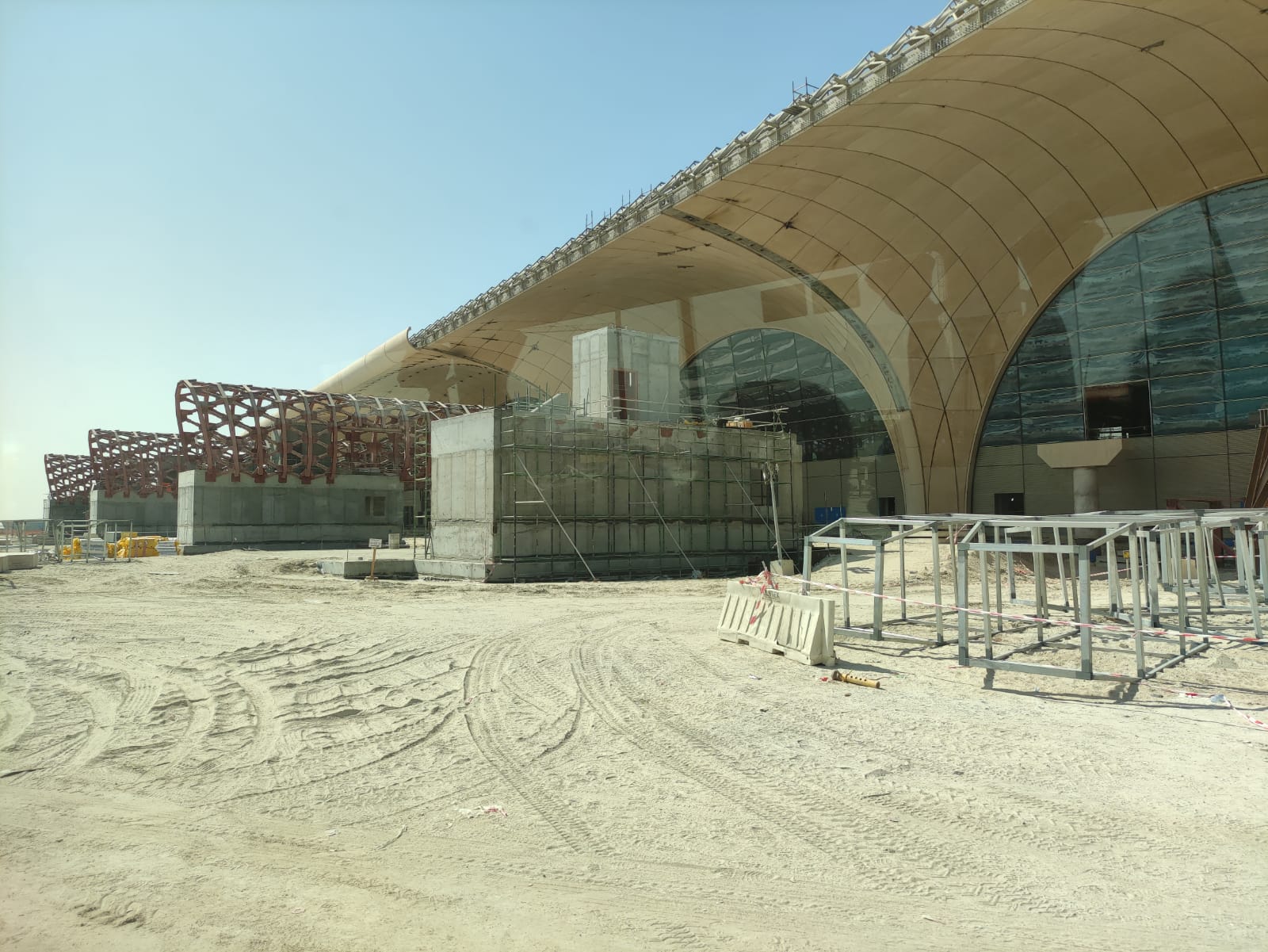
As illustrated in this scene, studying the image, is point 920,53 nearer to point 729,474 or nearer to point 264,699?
point 729,474

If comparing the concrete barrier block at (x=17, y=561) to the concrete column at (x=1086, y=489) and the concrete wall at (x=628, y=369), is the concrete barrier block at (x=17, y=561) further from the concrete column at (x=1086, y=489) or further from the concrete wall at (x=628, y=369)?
the concrete column at (x=1086, y=489)

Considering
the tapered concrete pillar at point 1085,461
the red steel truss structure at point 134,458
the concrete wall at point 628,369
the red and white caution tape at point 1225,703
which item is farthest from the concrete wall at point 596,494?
the red steel truss structure at point 134,458

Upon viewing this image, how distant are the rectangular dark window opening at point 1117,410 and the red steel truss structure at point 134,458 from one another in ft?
211

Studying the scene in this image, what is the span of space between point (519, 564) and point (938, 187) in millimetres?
22501

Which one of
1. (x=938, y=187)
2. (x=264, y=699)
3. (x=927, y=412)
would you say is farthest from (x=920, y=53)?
(x=264, y=699)

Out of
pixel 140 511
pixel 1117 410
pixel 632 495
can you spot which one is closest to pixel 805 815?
pixel 632 495

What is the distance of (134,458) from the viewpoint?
71.1m

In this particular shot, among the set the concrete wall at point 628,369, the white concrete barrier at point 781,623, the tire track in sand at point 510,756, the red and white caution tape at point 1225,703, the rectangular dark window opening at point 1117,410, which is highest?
the concrete wall at point 628,369

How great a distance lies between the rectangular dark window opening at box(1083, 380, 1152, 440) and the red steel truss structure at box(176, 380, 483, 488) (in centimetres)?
3127

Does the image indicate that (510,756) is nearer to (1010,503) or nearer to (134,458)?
(1010,503)

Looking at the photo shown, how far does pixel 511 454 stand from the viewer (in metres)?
26.6

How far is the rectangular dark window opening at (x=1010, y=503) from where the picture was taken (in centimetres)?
3728

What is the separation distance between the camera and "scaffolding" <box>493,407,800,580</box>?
26.9 metres

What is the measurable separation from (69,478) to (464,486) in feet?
288
